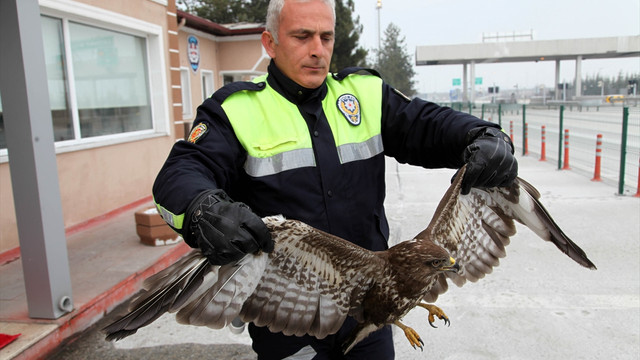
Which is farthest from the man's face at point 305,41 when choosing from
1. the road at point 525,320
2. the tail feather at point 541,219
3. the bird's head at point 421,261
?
the road at point 525,320

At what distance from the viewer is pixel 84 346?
3.88 metres

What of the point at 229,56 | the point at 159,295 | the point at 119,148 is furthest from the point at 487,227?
the point at 229,56

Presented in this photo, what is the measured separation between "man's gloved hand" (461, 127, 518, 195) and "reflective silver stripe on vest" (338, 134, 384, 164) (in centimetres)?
39

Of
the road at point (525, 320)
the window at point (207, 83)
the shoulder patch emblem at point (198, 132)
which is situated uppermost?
the window at point (207, 83)

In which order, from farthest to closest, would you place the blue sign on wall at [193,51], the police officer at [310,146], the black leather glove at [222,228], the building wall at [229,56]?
the building wall at [229,56]
the blue sign on wall at [193,51]
the police officer at [310,146]
the black leather glove at [222,228]

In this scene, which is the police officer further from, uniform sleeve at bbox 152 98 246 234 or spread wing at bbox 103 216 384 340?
spread wing at bbox 103 216 384 340

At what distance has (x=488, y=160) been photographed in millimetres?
2000

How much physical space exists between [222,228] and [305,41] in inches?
34.8

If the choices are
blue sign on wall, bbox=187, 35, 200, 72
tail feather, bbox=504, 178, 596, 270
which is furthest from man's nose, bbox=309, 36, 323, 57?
blue sign on wall, bbox=187, 35, 200, 72

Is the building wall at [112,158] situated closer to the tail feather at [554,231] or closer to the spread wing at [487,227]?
the spread wing at [487,227]

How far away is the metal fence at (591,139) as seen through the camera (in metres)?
9.34

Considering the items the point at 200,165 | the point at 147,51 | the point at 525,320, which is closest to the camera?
the point at 200,165

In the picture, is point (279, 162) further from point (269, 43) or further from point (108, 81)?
point (108, 81)

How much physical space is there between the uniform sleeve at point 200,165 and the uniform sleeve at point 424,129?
76cm
